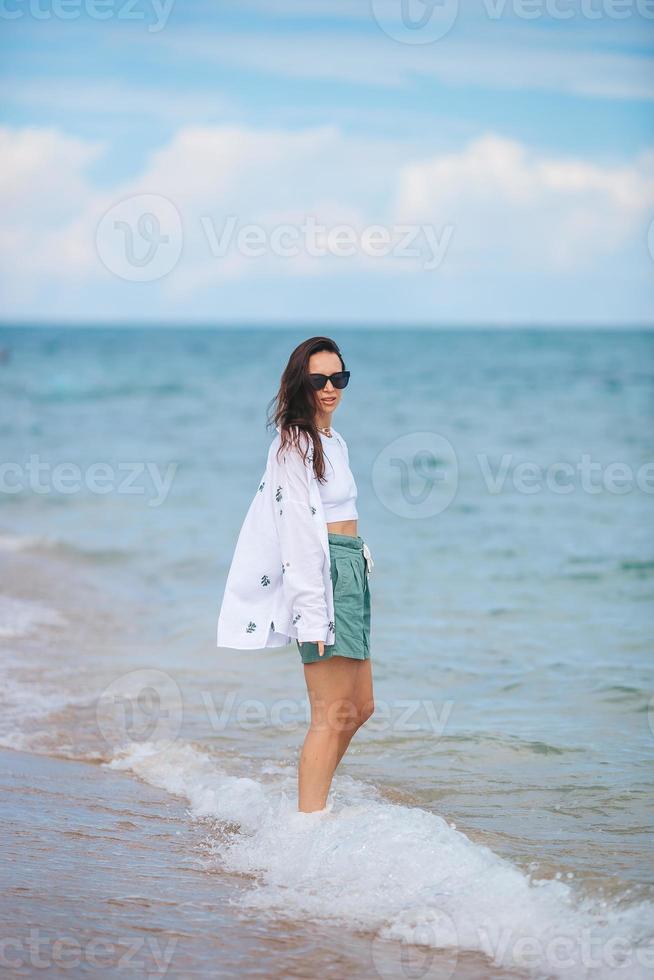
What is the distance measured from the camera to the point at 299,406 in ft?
13.9

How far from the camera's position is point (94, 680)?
23.8 ft

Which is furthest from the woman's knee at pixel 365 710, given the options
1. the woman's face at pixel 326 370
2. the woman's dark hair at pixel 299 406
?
the woman's face at pixel 326 370

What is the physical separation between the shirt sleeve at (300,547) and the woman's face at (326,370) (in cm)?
19

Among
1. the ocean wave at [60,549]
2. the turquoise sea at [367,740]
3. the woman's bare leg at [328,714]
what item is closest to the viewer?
the turquoise sea at [367,740]

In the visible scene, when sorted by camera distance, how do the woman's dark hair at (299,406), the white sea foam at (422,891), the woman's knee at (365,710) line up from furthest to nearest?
the woman's knee at (365,710) < the woman's dark hair at (299,406) < the white sea foam at (422,891)

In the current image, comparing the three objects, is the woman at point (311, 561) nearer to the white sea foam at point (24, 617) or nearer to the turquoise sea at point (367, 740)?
the turquoise sea at point (367, 740)

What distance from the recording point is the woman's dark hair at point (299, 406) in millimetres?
4168

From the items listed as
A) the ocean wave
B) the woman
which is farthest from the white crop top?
the ocean wave

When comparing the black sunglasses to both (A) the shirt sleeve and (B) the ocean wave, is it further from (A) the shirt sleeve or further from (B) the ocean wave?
(B) the ocean wave

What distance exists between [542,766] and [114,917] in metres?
2.73

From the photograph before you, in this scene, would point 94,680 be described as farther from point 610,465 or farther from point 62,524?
point 610,465

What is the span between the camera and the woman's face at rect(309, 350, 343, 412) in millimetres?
4227

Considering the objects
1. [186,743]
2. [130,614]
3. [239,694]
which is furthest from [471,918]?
[130,614]

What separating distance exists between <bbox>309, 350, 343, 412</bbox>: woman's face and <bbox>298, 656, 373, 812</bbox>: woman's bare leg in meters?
0.94
